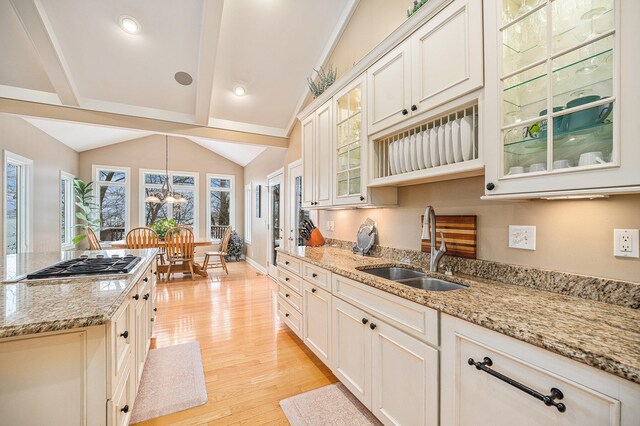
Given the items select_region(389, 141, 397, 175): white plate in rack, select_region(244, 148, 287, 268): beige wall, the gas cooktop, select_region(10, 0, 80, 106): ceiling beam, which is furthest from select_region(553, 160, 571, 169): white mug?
select_region(244, 148, 287, 268): beige wall

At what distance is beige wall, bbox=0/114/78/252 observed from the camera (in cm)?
380

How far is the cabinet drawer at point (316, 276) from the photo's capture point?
209 centimetres

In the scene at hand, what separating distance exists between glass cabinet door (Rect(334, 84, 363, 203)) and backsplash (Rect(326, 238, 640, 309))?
2.64 ft

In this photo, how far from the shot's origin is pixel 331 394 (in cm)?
198

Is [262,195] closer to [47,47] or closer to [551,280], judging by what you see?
[47,47]

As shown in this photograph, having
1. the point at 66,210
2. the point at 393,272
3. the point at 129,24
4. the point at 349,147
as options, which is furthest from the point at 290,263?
the point at 66,210

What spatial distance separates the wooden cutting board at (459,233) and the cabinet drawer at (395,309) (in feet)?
2.07

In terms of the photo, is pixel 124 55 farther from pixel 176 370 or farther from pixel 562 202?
pixel 562 202

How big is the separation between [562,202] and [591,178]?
1.25 ft

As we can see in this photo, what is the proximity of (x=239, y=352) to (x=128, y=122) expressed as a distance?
337cm

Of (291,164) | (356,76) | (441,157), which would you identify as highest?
(356,76)

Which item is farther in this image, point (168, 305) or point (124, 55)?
point (168, 305)

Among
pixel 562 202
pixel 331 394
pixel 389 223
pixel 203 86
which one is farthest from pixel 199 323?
pixel 562 202

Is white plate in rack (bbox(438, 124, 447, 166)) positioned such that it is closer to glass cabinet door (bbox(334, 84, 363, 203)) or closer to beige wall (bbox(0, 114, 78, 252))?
glass cabinet door (bbox(334, 84, 363, 203))
